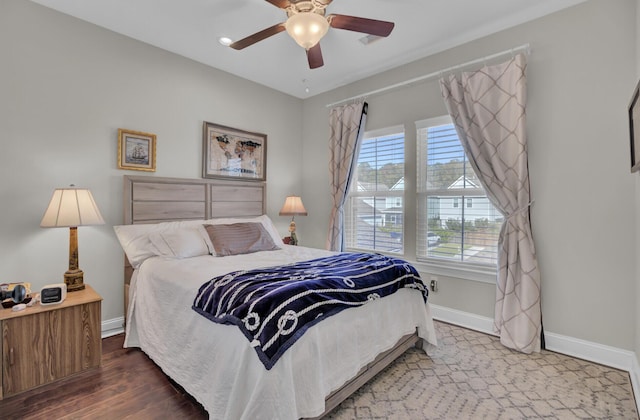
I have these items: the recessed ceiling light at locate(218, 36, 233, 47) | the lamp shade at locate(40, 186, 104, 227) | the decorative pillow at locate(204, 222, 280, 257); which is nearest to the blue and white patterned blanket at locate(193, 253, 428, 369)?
the decorative pillow at locate(204, 222, 280, 257)

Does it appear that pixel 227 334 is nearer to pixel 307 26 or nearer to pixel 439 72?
pixel 307 26

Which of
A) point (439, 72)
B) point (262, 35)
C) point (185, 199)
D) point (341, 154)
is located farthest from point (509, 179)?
point (185, 199)

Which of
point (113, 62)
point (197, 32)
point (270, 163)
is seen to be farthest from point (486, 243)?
point (113, 62)

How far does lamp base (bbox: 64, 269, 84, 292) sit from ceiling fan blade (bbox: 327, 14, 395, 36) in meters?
2.71

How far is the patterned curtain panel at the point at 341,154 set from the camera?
3764 mm

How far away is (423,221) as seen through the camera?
3.30m

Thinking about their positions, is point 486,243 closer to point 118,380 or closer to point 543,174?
point 543,174

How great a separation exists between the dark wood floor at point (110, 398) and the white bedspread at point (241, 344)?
0.38ft

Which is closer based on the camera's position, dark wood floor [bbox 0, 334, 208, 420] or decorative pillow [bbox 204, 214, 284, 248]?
dark wood floor [bbox 0, 334, 208, 420]

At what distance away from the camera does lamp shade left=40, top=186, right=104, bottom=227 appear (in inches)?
85.7

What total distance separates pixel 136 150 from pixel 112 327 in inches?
67.1

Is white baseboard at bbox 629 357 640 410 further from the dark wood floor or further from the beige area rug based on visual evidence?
the dark wood floor

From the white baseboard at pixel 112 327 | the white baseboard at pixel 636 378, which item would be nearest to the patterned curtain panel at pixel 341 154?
the white baseboard at pixel 112 327

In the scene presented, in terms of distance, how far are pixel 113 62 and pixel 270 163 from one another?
201cm
